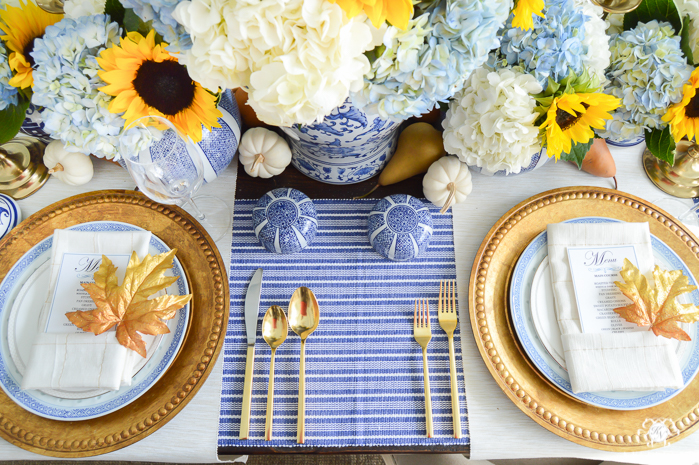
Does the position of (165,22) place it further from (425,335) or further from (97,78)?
(425,335)

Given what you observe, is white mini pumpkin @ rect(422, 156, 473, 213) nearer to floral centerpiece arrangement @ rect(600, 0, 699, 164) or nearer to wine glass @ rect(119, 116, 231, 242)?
floral centerpiece arrangement @ rect(600, 0, 699, 164)

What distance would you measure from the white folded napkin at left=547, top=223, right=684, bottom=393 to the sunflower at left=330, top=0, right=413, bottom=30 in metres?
0.50

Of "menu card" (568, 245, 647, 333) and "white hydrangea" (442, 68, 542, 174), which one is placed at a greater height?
"white hydrangea" (442, 68, 542, 174)

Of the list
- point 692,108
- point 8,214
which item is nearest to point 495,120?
point 692,108

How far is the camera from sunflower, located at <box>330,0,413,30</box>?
0.34 m

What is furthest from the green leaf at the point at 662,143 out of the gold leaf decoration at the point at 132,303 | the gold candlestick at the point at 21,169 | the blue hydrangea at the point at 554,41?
the gold candlestick at the point at 21,169

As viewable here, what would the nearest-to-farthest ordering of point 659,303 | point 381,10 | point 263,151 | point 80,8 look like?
1. point 381,10
2. point 80,8
3. point 659,303
4. point 263,151

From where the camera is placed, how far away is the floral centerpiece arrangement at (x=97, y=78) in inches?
20.4

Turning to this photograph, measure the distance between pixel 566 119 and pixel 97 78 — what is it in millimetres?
664

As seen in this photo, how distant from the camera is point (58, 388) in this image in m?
0.59

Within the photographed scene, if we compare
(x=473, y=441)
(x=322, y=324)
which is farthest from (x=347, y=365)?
(x=473, y=441)

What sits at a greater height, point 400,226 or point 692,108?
→ point 692,108

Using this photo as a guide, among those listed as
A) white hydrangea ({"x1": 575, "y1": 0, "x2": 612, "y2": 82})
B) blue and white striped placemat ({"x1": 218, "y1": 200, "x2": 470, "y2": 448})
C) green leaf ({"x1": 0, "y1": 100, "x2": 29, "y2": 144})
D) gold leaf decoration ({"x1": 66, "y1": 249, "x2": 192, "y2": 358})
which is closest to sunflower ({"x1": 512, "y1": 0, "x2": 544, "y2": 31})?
white hydrangea ({"x1": 575, "y1": 0, "x2": 612, "y2": 82})

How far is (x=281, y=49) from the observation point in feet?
1.23
